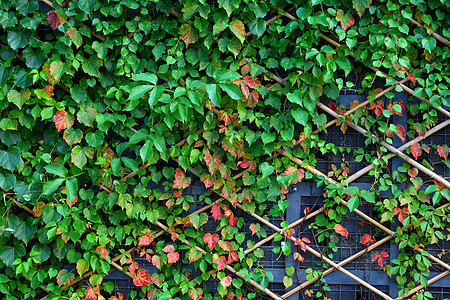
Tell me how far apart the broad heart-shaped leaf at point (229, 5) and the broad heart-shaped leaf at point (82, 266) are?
4.84 feet

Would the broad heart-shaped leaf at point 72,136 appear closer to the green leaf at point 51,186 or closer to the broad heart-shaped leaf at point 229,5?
the green leaf at point 51,186

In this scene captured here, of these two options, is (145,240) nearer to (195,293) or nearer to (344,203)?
(195,293)

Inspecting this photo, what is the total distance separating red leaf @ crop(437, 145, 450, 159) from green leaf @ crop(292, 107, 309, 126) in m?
0.75

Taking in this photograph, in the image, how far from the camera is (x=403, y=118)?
6.25ft

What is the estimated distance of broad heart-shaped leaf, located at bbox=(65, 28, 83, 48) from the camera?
5.69 feet

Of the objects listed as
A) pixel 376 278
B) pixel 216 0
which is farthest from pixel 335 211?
pixel 216 0

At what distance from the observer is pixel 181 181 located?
1.86 m

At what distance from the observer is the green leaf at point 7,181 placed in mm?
1812

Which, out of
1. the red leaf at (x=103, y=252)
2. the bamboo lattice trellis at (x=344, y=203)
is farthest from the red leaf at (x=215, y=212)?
the red leaf at (x=103, y=252)

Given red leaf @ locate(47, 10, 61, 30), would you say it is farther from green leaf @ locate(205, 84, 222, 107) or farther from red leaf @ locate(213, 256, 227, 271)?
red leaf @ locate(213, 256, 227, 271)

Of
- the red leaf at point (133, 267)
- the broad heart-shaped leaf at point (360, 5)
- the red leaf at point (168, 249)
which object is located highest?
the broad heart-shaped leaf at point (360, 5)

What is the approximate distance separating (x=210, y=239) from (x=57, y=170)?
851 mm

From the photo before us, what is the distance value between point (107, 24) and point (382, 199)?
5.62 feet

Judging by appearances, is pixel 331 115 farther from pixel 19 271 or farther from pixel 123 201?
pixel 19 271
